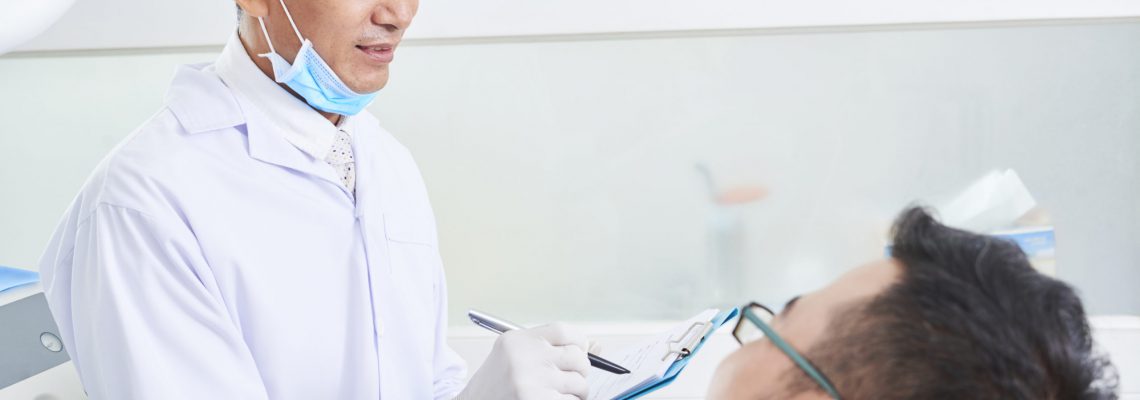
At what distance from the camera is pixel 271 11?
1.17m

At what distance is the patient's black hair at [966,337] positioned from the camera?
74 cm

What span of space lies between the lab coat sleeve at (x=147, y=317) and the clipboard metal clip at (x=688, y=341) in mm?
447

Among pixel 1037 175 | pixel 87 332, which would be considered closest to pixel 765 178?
pixel 1037 175

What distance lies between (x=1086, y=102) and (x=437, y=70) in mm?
1128

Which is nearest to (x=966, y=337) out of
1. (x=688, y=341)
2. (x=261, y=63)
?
(x=688, y=341)

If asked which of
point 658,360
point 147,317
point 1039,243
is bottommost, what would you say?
point 1039,243

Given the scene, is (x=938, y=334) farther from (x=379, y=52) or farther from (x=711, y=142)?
(x=711, y=142)

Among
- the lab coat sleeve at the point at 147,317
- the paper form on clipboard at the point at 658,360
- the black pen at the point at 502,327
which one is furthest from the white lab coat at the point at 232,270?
the paper form on clipboard at the point at 658,360

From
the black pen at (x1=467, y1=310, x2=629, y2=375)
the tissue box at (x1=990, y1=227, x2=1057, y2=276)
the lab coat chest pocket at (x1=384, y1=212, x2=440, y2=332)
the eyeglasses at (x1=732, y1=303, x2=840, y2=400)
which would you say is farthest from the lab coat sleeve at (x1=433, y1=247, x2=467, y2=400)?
the tissue box at (x1=990, y1=227, x2=1057, y2=276)

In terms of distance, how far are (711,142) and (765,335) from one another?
0.91m

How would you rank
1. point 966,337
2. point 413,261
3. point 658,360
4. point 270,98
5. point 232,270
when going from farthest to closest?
1. point 413,261
2. point 270,98
3. point 232,270
4. point 658,360
5. point 966,337

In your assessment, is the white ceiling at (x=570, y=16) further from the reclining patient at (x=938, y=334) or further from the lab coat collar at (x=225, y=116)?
the reclining patient at (x=938, y=334)

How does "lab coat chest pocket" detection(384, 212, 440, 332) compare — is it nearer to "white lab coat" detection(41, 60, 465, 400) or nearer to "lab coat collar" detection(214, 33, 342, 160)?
"white lab coat" detection(41, 60, 465, 400)

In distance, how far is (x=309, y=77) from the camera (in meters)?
1.16
